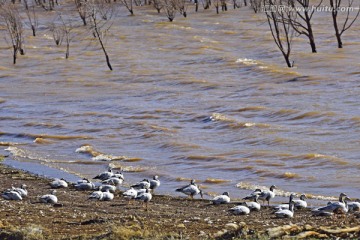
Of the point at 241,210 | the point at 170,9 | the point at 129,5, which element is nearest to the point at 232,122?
the point at 241,210

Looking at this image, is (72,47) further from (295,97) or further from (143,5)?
(295,97)

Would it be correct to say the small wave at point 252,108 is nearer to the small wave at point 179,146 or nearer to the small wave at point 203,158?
the small wave at point 179,146

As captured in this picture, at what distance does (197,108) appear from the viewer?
80.3 ft

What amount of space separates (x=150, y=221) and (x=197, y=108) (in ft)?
46.7

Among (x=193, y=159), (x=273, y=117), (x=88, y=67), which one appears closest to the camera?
(x=193, y=159)

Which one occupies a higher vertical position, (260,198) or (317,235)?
(317,235)

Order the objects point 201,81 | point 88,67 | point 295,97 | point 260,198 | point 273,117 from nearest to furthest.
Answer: point 260,198, point 273,117, point 295,97, point 201,81, point 88,67

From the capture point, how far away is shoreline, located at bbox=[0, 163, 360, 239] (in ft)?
29.0

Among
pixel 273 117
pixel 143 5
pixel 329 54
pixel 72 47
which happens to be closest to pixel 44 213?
pixel 273 117

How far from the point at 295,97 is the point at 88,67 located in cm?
1220

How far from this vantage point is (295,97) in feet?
82.8

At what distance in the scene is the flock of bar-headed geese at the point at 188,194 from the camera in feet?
38.9

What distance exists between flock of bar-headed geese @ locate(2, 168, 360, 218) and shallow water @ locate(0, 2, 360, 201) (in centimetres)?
110

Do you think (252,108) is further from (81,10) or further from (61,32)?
(61,32)
